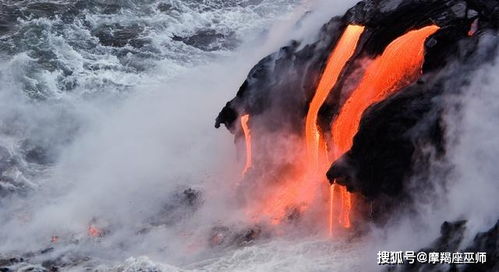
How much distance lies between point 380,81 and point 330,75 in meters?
1.35

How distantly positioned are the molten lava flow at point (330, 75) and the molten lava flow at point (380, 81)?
635mm

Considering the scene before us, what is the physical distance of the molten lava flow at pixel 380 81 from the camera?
12.8m

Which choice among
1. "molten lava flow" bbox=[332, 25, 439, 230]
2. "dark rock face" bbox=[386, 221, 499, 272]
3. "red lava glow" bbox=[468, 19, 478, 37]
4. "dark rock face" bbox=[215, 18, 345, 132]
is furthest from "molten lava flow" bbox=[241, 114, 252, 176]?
"dark rock face" bbox=[386, 221, 499, 272]

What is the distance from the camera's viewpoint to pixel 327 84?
14.0 metres

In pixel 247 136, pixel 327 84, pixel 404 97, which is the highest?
pixel 327 84

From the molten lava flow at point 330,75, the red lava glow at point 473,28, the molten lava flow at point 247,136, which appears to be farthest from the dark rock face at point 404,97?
the molten lava flow at point 247,136

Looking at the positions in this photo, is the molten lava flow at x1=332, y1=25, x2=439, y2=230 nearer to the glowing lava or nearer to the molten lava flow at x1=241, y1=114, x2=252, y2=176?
the molten lava flow at x1=241, y1=114, x2=252, y2=176

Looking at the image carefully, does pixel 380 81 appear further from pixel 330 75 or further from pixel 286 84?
pixel 286 84

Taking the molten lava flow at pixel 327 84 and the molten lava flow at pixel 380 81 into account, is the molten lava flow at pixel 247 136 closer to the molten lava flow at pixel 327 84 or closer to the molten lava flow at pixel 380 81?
the molten lava flow at pixel 327 84

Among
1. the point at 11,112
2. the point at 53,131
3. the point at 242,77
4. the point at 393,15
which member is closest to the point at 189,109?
the point at 242,77

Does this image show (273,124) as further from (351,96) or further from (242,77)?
(242,77)

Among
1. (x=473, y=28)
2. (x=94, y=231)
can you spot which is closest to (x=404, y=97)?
(x=473, y=28)

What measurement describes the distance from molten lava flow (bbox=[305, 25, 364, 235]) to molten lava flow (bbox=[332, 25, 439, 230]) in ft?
1.65

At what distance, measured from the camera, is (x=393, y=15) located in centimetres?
1300
